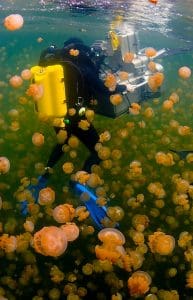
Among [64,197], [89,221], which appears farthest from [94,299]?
[64,197]

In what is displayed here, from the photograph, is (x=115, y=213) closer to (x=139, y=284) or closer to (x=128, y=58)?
(x=139, y=284)

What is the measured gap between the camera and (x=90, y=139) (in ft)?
22.2

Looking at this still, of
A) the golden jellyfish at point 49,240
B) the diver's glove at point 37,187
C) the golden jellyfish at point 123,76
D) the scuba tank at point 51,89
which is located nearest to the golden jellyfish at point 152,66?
the golden jellyfish at point 123,76

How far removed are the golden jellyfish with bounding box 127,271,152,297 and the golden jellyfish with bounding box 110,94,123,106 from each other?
312 cm

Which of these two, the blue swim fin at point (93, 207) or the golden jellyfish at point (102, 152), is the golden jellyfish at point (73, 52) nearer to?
the golden jellyfish at point (102, 152)

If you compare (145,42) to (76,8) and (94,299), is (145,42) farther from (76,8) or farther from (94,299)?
(94,299)

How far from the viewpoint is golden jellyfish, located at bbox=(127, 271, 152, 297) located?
5547mm

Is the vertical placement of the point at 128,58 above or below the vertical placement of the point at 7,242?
above

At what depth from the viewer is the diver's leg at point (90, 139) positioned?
6.69 m

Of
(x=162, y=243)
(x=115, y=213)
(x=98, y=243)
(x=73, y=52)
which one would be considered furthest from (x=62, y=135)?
(x=162, y=243)

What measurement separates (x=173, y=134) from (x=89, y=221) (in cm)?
853

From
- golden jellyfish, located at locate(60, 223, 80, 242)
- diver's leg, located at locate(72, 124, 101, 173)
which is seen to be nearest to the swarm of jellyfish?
golden jellyfish, located at locate(60, 223, 80, 242)

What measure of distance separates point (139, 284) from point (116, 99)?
3.32 meters

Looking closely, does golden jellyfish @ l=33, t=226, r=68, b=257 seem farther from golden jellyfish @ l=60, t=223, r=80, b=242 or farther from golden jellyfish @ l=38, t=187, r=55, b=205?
golden jellyfish @ l=38, t=187, r=55, b=205
